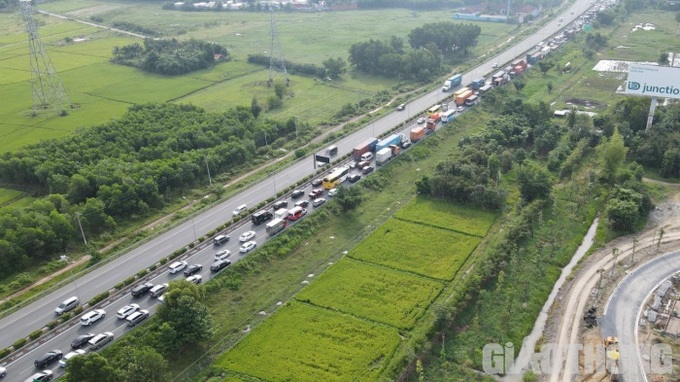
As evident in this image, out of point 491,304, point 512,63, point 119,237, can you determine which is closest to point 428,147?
point 491,304

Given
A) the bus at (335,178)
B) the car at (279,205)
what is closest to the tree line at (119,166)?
the car at (279,205)

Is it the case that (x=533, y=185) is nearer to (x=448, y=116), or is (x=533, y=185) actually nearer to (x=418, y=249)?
(x=418, y=249)

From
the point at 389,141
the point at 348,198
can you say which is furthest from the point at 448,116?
the point at 348,198

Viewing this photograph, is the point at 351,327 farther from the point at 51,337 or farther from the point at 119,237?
the point at 119,237

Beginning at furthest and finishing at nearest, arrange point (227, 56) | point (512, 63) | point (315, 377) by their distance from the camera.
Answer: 1. point (227, 56)
2. point (512, 63)
3. point (315, 377)

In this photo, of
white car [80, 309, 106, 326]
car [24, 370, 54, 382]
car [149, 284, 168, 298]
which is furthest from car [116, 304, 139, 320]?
car [24, 370, 54, 382]

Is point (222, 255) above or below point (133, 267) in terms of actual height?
above
